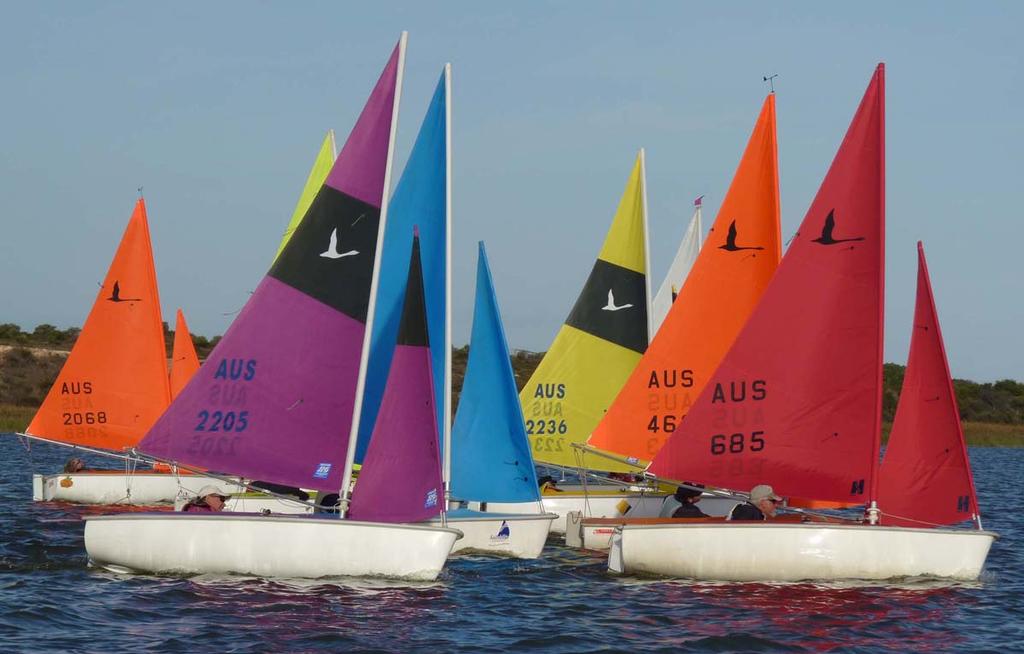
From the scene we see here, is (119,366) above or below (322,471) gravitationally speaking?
above

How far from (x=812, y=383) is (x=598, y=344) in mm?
10491

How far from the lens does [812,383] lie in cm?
2033

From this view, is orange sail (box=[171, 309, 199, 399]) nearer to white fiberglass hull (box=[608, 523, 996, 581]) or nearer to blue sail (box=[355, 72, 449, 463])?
blue sail (box=[355, 72, 449, 463])

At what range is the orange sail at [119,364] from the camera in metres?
32.6

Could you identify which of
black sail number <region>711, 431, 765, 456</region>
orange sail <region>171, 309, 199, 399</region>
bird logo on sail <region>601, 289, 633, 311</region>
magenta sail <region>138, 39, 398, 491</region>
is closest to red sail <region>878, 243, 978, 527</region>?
black sail number <region>711, 431, 765, 456</region>

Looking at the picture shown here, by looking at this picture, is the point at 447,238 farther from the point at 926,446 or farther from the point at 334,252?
the point at 926,446

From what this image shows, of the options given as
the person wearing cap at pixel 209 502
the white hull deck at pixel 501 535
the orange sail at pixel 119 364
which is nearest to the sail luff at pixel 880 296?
the white hull deck at pixel 501 535

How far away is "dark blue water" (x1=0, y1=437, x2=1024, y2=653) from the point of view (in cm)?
1507

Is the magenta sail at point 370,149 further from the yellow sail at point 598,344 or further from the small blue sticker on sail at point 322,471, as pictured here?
the yellow sail at point 598,344

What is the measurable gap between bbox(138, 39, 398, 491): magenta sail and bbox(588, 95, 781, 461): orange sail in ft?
24.6

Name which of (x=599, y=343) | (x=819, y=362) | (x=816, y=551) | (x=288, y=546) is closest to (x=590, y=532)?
(x=819, y=362)

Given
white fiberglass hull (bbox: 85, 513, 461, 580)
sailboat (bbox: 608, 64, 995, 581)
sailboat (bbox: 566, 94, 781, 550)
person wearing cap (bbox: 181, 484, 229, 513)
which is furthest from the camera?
sailboat (bbox: 566, 94, 781, 550)

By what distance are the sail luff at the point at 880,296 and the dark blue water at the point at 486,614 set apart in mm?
1666

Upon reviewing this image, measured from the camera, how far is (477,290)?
2497cm
